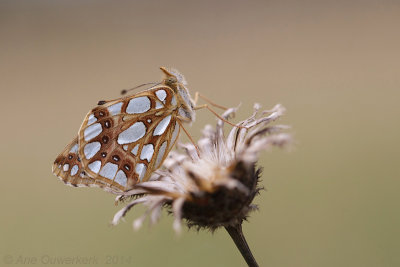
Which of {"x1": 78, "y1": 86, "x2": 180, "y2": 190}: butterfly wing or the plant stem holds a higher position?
{"x1": 78, "y1": 86, "x2": 180, "y2": 190}: butterfly wing

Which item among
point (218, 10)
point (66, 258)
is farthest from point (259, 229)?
point (218, 10)

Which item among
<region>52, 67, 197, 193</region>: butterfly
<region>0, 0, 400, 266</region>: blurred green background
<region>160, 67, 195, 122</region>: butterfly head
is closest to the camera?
<region>52, 67, 197, 193</region>: butterfly

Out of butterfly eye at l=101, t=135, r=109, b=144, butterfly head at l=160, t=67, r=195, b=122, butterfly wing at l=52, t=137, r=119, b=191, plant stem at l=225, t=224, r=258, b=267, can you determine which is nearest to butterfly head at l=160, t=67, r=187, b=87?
butterfly head at l=160, t=67, r=195, b=122

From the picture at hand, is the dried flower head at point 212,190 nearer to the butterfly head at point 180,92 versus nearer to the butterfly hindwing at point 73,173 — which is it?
the butterfly hindwing at point 73,173

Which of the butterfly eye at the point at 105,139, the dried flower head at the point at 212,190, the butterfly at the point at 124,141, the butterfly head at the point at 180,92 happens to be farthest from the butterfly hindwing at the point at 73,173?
the butterfly head at the point at 180,92

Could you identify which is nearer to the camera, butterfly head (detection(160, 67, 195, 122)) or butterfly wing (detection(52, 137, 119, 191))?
butterfly wing (detection(52, 137, 119, 191))

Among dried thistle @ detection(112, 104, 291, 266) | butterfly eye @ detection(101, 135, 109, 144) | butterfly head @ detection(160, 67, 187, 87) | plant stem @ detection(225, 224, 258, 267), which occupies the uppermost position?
butterfly head @ detection(160, 67, 187, 87)

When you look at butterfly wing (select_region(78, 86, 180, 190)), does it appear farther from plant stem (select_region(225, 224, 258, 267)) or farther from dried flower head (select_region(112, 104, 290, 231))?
plant stem (select_region(225, 224, 258, 267))

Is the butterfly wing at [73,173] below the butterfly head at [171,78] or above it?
below
